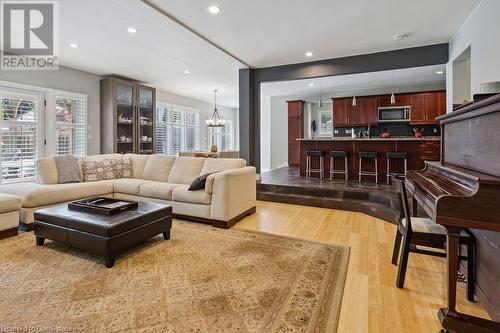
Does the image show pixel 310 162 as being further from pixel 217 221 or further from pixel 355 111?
pixel 217 221

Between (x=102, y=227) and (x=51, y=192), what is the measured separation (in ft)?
6.09

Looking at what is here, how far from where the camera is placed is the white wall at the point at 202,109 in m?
8.38

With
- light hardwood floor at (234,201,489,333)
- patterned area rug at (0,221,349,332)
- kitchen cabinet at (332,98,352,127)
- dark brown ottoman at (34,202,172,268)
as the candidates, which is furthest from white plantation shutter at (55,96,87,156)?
kitchen cabinet at (332,98,352,127)

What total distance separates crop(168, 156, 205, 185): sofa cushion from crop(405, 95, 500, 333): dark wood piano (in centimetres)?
327

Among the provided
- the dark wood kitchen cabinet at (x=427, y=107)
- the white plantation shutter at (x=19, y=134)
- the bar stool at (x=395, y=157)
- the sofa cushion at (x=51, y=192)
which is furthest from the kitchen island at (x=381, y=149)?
the white plantation shutter at (x=19, y=134)

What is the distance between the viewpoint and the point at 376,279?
2268 millimetres

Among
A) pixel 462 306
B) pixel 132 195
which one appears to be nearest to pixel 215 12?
pixel 132 195

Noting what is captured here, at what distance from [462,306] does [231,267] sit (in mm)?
1766

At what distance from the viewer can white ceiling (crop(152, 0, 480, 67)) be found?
3273mm

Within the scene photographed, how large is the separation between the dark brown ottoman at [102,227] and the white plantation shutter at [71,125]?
3.33m

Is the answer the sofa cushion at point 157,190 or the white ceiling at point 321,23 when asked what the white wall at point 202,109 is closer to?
the white ceiling at point 321,23

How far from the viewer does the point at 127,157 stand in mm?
5297

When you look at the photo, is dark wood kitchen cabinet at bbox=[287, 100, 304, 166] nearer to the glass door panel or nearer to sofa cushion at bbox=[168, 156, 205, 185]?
the glass door panel

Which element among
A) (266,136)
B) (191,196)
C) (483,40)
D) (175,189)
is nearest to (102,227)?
(191,196)
